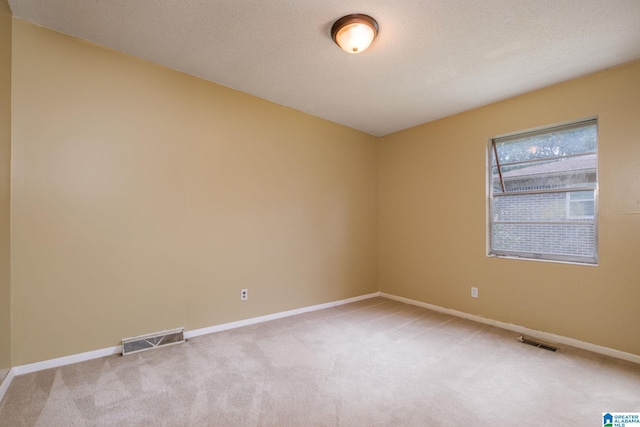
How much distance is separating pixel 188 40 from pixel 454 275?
3.81 meters

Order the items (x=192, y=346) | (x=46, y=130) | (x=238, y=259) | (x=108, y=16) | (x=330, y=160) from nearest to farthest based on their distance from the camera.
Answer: (x=108, y=16) < (x=46, y=130) < (x=192, y=346) < (x=238, y=259) < (x=330, y=160)

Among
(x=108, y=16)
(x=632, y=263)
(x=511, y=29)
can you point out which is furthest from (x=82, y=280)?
(x=632, y=263)

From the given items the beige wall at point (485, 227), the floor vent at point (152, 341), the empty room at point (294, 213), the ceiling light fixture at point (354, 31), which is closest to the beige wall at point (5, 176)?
the empty room at point (294, 213)

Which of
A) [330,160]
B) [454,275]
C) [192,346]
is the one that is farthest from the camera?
[330,160]

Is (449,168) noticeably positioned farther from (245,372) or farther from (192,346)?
(192,346)

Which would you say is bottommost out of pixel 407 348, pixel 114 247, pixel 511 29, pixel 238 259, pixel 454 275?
pixel 407 348

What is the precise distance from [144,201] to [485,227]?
3.69m

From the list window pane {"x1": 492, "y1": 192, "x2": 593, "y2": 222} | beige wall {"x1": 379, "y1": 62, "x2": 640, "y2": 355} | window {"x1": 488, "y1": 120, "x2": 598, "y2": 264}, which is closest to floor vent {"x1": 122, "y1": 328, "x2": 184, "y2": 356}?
beige wall {"x1": 379, "y1": 62, "x2": 640, "y2": 355}

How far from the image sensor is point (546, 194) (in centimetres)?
310

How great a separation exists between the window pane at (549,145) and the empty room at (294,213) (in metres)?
0.02

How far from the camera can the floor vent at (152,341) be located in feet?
8.28

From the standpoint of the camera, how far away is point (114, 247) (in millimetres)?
2549

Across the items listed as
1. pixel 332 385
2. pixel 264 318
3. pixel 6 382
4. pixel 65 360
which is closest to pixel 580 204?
pixel 332 385

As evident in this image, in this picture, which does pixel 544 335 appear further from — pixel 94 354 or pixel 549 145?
pixel 94 354
